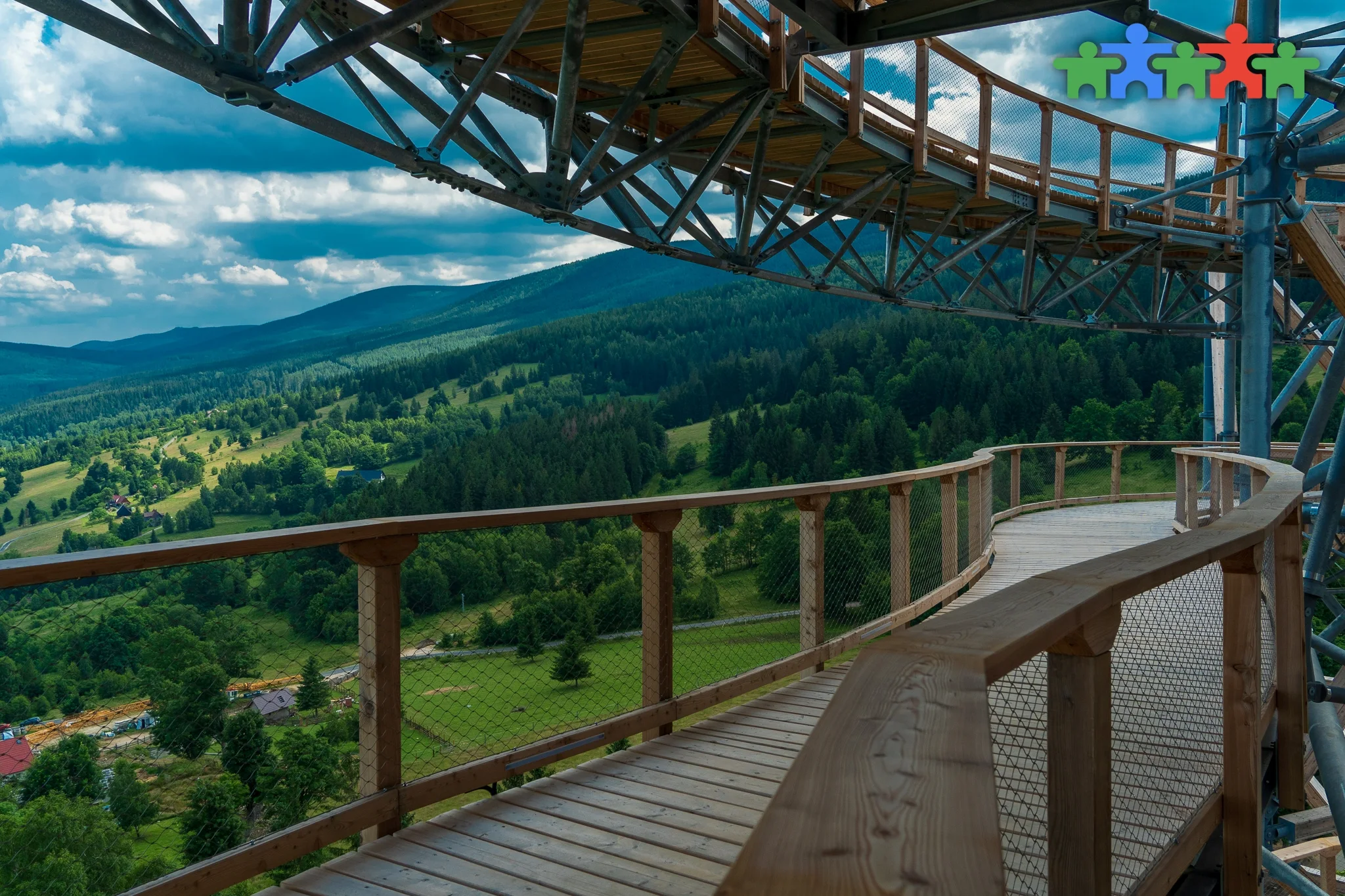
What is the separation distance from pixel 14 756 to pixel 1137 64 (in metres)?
13.3

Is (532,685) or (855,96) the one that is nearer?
(855,96)

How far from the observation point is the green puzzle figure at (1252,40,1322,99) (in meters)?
8.88

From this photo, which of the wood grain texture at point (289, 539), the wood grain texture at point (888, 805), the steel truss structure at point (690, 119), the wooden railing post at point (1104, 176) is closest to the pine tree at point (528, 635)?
the steel truss structure at point (690, 119)

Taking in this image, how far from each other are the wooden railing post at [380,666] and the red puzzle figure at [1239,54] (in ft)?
33.2

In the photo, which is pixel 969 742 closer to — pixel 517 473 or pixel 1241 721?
pixel 1241 721

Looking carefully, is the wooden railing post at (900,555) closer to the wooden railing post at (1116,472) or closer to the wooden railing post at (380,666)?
the wooden railing post at (380,666)

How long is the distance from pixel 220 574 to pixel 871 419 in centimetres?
6118

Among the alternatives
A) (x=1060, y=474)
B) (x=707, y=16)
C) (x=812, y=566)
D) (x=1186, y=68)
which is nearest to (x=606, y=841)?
(x=812, y=566)

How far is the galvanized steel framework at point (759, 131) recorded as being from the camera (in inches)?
177

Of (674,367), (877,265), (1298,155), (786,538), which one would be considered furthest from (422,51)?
(674,367)

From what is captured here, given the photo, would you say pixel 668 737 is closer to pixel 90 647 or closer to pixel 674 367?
pixel 90 647

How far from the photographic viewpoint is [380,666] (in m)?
3.00

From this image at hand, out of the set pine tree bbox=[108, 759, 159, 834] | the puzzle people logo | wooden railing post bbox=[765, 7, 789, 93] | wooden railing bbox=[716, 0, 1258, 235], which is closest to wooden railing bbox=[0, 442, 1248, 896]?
pine tree bbox=[108, 759, 159, 834]

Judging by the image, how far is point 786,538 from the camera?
22.4m
